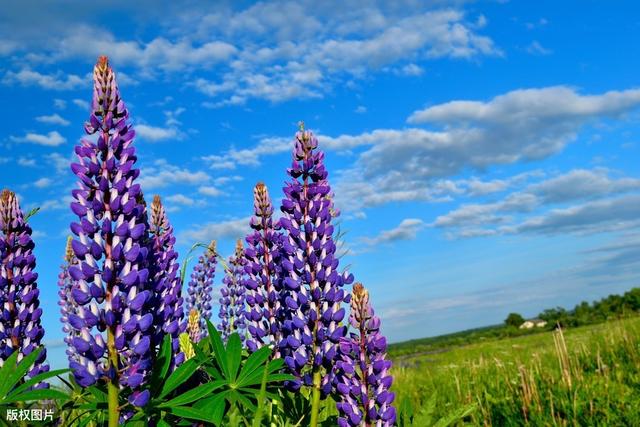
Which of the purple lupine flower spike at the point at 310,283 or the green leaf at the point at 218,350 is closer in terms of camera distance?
the green leaf at the point at 218,350

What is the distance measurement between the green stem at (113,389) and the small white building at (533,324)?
25.6 metres

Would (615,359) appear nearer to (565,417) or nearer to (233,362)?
(565,417)

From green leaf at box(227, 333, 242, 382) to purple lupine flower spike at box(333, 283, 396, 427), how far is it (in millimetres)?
769

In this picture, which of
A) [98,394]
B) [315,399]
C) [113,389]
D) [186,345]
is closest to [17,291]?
[186,345]

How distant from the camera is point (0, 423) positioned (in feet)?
10.5

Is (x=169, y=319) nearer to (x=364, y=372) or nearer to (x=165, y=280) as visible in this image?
(x=165, y=280)

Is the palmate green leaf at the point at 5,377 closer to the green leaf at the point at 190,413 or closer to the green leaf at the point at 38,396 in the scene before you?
the green leaf at the point at 38,396

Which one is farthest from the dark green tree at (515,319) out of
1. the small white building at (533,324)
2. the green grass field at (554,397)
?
the green grass field at (554,397)

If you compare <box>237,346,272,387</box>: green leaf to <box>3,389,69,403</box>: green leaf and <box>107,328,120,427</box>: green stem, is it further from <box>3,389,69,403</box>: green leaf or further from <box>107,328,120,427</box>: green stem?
<box>3,389,69,403</box>: green leaf

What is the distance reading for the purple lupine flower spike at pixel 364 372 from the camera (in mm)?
3955

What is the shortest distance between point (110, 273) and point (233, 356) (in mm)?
900

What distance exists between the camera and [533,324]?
27703 millimetres

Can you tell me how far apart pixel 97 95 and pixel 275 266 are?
184cm

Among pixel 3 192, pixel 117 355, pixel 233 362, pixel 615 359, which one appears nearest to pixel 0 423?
pixel 117 355
